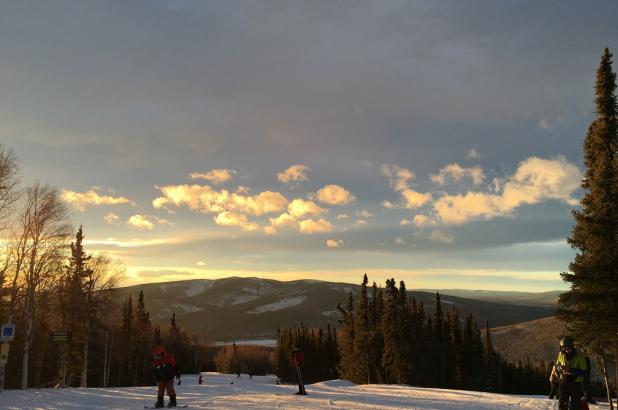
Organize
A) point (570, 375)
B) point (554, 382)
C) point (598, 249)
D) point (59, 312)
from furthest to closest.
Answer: point (59, 312)
point (598, 249)
point (554, 382)
point (570, 375)

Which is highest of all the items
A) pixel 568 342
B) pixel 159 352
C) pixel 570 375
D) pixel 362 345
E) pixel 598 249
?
pixel 598 249

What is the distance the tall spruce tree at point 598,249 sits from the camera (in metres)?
23.3

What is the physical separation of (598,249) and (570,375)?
14729 millimetres

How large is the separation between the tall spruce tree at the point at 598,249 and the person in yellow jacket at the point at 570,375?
13.0 m

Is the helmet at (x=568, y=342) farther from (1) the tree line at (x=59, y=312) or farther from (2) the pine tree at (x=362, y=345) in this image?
(2) the pine tree at (x=362, y=345)

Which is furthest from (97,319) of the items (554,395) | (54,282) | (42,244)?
(554,395)

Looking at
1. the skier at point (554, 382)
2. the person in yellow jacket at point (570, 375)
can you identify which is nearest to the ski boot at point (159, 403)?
the skier at point (554, 382)

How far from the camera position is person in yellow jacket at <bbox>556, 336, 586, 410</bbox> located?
12.2m

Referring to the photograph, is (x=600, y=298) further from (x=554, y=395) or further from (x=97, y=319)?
(x=97, y=319)

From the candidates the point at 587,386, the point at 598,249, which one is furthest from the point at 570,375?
the point at 598,249

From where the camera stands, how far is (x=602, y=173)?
24547 mm

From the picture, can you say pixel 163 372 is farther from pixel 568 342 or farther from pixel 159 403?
pixel 568 342

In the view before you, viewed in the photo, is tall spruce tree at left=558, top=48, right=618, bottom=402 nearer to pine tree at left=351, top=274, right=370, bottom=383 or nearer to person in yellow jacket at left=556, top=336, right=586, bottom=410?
person in yellow jacket at left=556, top=336, right=586, bottom=410

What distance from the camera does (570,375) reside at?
40.3 feet
